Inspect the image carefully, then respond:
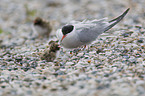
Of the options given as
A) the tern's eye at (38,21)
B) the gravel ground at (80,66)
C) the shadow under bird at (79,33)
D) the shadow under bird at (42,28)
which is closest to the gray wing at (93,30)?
the shadow under bird at (79,33)

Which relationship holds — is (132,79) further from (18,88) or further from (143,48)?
(18,88)

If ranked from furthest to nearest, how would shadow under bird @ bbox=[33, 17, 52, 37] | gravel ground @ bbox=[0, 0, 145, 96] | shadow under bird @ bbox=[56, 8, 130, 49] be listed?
shadow under bird @ bbox=[33, 17, 52, 37], shadow under bird @ bbox=[56, 8, 130, 49], gravel ground @ bbox=[0, 0, 145, 96]

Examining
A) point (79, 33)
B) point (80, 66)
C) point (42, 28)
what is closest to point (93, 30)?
point (79, 33)

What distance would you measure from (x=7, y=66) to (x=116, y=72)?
5.41 ft

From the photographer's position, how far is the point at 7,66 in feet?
10.8

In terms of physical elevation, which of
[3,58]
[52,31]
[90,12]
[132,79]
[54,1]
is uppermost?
[54,1]

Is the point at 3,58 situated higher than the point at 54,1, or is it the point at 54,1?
the point at 54,1

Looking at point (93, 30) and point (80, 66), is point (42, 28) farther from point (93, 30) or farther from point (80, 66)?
point (80, 66)

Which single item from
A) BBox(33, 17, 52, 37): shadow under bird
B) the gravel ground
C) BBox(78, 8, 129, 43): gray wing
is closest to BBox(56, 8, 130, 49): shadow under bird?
BBox(78, 8, 129, 43): gray wing

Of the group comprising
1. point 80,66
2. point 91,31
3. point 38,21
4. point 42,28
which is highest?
point 38,21

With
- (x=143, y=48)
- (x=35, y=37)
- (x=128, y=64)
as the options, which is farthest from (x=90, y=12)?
(x=128, y=64)

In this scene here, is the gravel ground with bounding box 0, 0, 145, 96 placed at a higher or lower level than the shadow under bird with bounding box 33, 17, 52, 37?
lower

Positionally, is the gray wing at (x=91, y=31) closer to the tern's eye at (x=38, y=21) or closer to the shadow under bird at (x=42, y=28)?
the shadow under bird at (x=42, y=28)

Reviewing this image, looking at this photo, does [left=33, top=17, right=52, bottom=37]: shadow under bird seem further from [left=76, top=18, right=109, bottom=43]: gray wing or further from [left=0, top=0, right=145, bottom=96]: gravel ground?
[left=76, top=18, right=109, bottom=43]: gray wing
